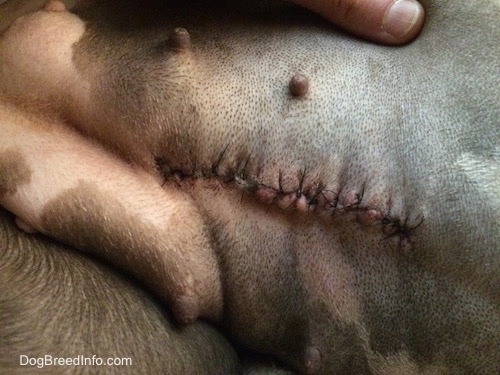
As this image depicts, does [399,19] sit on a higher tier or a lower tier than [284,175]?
higher

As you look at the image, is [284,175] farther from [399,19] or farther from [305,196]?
[399,19]

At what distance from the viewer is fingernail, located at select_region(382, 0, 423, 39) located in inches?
39.6

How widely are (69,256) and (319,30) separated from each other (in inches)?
19.2

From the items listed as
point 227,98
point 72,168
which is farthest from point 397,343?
point 72,168

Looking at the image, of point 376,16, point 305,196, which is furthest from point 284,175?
point 376,16

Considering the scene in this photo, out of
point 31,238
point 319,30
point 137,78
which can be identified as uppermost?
point 319,30

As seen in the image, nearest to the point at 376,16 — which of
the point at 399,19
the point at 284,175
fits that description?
the point at 399,19

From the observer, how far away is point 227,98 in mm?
975

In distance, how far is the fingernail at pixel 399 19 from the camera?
39.6 inches

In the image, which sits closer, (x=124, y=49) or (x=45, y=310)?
(x=45, y=310)

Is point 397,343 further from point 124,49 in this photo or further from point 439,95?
point 124,49

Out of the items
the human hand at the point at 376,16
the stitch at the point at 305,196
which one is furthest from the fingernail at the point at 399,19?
the stitch at the point at 305,196

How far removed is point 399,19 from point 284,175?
0.28 meters

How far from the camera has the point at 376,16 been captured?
1015mm
